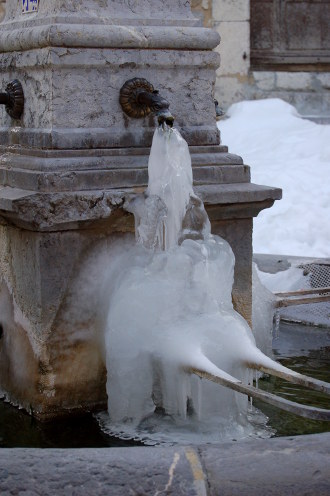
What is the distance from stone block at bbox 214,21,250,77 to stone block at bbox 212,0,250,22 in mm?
47

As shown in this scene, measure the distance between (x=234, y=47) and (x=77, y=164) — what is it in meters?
6.66

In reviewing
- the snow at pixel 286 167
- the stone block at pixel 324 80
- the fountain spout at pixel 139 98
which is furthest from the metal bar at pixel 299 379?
the stone block at pixel 324 80

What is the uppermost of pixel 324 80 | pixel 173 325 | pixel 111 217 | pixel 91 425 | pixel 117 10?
pixel 324 80

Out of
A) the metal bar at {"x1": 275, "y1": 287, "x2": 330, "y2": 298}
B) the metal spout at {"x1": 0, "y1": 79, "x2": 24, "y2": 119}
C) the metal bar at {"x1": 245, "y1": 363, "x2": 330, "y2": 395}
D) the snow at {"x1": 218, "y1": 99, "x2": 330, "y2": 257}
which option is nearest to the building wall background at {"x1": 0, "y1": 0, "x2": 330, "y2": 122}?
the snow at {"x1": 218, "y1": 99, "x2": 330, "y2": 257}

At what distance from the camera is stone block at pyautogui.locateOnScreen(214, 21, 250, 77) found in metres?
9.52

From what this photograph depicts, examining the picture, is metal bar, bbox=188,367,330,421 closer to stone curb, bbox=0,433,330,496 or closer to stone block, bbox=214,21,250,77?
stone curb, bbox=0,433,330,496

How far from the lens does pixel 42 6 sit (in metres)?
3.41

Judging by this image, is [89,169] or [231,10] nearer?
[89,169]

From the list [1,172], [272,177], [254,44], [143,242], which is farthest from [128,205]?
[254,44]

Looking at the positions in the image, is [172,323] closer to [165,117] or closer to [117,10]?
[165,117]

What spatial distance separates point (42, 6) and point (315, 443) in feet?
6.38

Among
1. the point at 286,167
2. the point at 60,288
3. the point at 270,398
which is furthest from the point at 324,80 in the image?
the point at 270,398

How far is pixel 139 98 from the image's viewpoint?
3338 millimetres

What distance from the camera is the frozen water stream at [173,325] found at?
3066 millimetres
